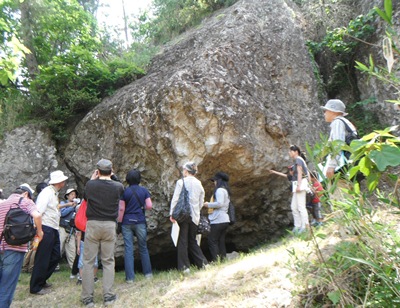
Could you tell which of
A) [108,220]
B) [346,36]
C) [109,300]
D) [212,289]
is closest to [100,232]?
[108,220]

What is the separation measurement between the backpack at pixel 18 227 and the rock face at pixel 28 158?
482 cm

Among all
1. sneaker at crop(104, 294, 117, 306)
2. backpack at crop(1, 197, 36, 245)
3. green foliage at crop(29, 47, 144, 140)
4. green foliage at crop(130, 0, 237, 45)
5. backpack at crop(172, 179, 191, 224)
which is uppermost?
green foliage at crop(130, 0, 237, 45)

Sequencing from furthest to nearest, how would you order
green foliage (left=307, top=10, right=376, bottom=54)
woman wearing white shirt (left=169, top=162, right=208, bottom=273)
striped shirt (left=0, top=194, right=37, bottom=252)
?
green foliage (left=307, top=10, right=376, bottom=54) → woman wearing white shirt (left=169, top=162, right=208, bottom=273) → striped shirt (left=0, top=194, right=37, bottom=252)

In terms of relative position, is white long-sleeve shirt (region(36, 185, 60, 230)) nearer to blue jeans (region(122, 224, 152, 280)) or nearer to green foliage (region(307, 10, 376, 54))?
blue jeans (region(122, 224, 152, 280))

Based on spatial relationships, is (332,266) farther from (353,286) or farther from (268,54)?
(268,54)

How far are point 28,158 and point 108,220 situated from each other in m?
5.47

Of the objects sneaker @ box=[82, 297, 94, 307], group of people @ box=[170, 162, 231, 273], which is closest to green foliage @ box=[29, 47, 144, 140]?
group of people @ box=[170, 162, 231, 273]

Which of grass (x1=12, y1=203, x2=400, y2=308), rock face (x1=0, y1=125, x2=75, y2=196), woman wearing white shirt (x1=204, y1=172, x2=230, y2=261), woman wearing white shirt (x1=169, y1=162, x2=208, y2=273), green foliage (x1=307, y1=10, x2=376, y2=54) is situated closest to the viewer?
grass (x1=12, y1=203, x2=400, y2=308)

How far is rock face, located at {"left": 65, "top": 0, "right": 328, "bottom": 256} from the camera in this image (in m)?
7.77

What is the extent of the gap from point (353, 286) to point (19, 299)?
559 cm

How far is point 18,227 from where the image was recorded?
480 cm

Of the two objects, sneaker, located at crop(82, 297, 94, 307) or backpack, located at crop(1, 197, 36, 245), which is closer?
backpack, located at crop(1, 197, 36, 245)

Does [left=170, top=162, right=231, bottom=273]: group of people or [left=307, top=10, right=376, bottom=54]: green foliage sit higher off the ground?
[left=307, top=10, right=376, bottom=54]: green foliage

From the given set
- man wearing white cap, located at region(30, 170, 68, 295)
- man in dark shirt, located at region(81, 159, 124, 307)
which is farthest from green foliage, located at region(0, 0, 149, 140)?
man in dark shirt, located at region(81, 159, 124, 307)
